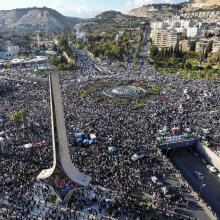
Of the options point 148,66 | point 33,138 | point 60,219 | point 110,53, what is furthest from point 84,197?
point 110,53

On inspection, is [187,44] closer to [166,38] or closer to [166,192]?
[166,38]

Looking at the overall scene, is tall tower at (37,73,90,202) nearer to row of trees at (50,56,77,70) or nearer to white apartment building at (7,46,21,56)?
row of trees at (50,56,77,70)

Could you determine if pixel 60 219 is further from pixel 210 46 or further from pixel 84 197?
pixel 210 46

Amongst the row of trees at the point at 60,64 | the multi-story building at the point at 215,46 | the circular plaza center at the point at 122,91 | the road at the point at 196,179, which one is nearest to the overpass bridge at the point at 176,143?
the road at the point at 196,179

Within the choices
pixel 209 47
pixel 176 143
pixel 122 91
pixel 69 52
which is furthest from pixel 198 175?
pixel 69 52

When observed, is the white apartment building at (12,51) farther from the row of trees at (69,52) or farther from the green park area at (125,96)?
the green park area at (125,96)

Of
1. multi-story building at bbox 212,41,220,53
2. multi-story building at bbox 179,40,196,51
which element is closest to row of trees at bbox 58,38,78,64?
multi-story building at bbox 179,40,196,51
